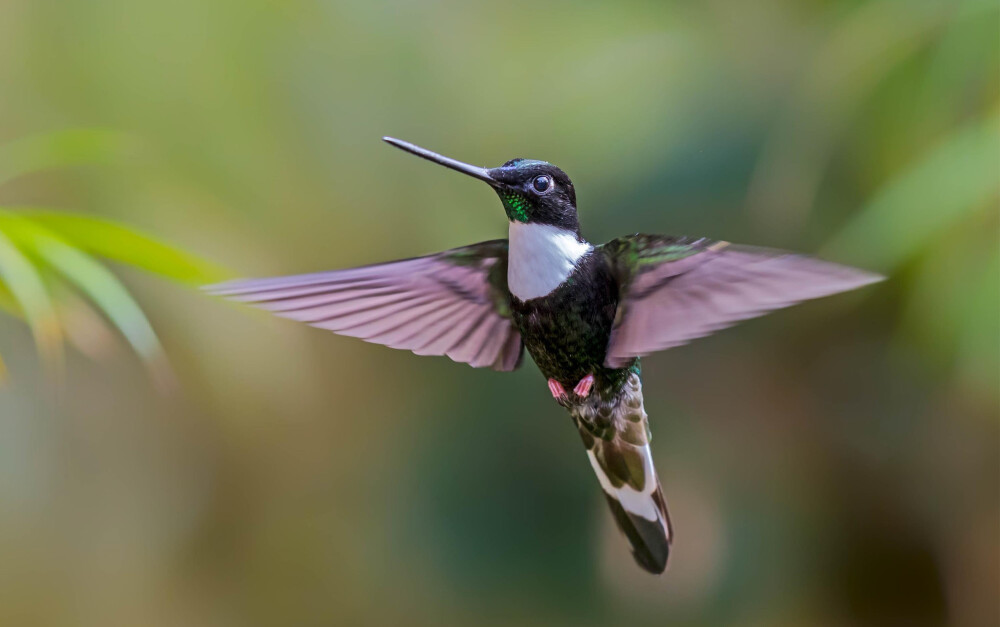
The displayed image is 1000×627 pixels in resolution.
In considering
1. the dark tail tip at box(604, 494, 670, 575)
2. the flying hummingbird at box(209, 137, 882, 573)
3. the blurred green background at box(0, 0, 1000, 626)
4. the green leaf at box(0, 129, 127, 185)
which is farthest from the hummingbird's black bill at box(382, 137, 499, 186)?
the blurred green background at box(0, 0, 1000, 626)

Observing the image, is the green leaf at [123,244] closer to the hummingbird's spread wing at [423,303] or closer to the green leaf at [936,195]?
the hummingbird's spread wing at [423,303]

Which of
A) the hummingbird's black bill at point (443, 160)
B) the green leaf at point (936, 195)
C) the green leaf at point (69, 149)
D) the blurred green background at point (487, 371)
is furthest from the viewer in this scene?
the blurred green background at point (487, 371)

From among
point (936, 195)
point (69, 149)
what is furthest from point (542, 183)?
point (936, 195)

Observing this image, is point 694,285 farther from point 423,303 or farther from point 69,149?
point 69,149

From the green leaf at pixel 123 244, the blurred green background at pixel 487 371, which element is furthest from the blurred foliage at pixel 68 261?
the blurred green background at pixel 487 371

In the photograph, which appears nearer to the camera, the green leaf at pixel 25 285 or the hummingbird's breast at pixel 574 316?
the hummingbird's breast at pixel 574 316
